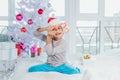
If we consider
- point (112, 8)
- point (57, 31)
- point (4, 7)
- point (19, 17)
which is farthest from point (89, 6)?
point (57, 31)

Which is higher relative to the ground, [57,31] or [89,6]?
[89,6]

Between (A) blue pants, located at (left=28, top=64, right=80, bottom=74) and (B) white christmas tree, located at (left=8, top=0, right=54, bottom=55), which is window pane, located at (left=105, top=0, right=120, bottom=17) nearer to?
(B) white christmas tree, located at (left=8, top=0, right=54, bottom=55)

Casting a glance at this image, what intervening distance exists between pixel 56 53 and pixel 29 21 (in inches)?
39.9

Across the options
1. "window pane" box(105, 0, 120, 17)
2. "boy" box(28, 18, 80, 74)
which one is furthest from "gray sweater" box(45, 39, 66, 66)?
"window pane" box(105, 0, 120, 17)

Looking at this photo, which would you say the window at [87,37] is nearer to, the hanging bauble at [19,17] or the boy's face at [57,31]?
the hanging bauble at [19,17]

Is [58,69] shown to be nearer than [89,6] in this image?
Yes

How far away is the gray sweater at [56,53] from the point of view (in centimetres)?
168

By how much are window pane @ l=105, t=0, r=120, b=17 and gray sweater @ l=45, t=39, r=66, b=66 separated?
310 centimetres

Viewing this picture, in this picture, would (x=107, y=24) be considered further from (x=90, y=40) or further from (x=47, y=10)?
(x=47, y=10)

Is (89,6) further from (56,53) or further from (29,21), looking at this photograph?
(56,53)

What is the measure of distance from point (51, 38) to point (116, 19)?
3.20m

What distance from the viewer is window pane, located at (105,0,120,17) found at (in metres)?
4.65

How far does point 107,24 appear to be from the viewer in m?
4.78

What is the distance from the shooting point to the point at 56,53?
1697mm
